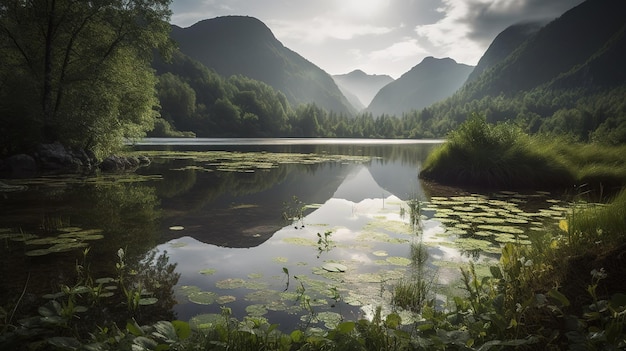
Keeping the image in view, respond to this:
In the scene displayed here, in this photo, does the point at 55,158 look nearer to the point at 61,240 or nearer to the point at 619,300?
the point at 61,240

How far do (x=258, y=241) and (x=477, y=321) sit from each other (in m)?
5.81

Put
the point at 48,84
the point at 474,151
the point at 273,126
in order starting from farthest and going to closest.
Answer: the point at 273,126 → the point at 48,84 → the point at 474,151

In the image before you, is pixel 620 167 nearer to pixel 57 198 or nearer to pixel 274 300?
pixel 274 300

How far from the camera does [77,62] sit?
989 inches

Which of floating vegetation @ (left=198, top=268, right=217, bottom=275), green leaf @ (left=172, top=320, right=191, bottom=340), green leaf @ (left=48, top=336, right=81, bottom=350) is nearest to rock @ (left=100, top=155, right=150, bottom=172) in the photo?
floating vegetation @ (left=198, top=268, right=217, bottom=275)

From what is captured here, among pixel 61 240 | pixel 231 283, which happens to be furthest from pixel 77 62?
pixel 231 283

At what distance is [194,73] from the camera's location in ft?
564

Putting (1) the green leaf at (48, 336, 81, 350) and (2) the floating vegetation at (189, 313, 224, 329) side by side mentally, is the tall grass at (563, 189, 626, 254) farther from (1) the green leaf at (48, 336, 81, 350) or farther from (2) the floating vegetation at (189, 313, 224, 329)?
(1) the green leaf at (48, 336, 81, 350)

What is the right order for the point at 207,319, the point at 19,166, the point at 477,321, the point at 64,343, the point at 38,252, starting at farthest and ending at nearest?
the point at 19,166 < the point at 38,252 < the point at 207,319 < the point at 477,321 < the point at 64,343

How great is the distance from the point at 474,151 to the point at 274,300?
16773 millimetres

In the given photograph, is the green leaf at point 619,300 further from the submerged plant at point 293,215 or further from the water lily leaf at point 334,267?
the submerged plant at point 293,215

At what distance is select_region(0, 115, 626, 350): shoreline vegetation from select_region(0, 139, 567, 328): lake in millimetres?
592

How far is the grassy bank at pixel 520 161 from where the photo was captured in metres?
16.4

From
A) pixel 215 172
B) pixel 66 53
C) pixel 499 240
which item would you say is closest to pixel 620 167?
pixel 499 240
